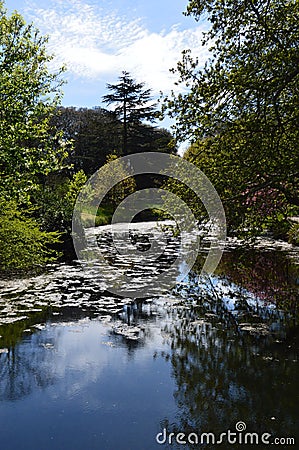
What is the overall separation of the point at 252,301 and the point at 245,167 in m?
2.94

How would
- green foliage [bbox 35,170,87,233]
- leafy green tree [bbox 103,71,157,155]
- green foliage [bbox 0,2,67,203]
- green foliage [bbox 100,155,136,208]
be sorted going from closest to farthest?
green foliage [bbox 0,2,67,203] → green foliage [bbox 35,170,87,233] → green foliage [bbox 100,155,136,208] → leafy green tree [bbox 103,71,157,155]

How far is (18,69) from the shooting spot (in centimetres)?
1015

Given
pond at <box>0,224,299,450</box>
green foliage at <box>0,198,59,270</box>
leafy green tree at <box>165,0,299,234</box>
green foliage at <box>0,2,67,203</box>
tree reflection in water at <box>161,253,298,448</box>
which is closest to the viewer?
pond at <box>0,224,299,450</box>

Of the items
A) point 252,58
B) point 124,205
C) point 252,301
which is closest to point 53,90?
point 252,58

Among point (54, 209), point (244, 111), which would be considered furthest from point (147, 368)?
point (54, 209)

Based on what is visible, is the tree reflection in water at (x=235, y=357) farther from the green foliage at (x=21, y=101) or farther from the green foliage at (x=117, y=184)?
the green foliage at (x=117, y=184)

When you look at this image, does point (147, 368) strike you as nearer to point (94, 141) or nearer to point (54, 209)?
point (54, 209)

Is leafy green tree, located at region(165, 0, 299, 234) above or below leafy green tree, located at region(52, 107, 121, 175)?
below

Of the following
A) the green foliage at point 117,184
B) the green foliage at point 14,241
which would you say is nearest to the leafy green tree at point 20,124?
the green foliage at point 14,241

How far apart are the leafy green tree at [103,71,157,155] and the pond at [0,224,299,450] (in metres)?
29.6

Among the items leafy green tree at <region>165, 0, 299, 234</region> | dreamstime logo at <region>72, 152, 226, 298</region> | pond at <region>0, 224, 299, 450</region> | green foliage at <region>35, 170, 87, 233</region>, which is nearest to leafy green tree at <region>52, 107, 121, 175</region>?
dreamstime logo at <region>72, 152, 226, 298</region>

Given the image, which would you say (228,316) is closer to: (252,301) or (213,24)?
(252,301)

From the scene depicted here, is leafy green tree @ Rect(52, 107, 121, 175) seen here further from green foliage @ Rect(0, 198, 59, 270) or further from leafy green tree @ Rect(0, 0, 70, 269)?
green foliage @ Rect(0, 198, 59, 270)
